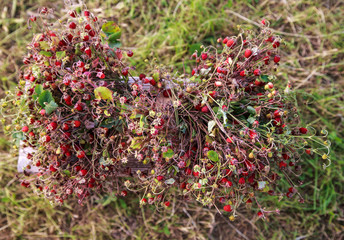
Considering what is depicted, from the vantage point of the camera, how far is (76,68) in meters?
1.02

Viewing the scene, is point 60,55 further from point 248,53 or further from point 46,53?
point 248,53

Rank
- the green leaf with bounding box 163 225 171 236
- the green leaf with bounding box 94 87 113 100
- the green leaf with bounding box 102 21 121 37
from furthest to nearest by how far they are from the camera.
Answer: the green leaf with bounding box 163 225 171 236 < the green leaf with bounding box 102 21 121 37 < the green leaf with bounding box 94 87 113 100

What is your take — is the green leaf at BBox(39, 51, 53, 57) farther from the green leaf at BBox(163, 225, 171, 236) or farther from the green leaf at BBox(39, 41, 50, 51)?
the green leaf at BBox(163, 225, 171, 236)

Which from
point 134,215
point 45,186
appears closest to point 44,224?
point 134,215

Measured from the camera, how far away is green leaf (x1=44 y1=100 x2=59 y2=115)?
945 millimetres

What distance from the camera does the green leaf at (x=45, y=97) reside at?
94 cm

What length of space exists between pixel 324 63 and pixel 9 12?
2.33 meters

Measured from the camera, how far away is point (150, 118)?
1003 mm

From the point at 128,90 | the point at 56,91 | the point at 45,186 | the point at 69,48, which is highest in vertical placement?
the point at 69,48

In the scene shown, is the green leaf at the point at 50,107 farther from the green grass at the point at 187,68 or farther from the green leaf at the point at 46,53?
the green grass at the point at 187,68

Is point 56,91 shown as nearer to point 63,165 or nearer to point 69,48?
point 69,48

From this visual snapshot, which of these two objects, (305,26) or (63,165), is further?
(305,26)

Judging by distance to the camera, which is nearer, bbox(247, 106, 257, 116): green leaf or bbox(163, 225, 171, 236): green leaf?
bbox(247, 106, 257, 116): green leaf

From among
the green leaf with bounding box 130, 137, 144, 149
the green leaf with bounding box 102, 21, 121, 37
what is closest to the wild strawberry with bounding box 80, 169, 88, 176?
the green leaf with bounding box 130, 137, 144, 149
